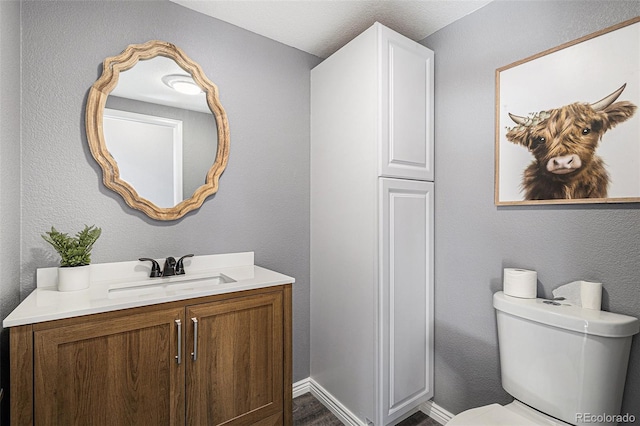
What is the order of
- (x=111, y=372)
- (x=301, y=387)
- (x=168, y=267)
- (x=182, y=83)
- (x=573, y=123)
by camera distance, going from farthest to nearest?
(x=301, y=387) < (x=182, y=83) < (x=168, y=267) < (x=573, y=123) < (x=111, y=372)

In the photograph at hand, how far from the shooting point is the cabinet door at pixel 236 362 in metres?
1.28

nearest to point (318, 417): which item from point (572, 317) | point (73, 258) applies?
point (572, 317)

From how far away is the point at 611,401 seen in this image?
3.71 feet

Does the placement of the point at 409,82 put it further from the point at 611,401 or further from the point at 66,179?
the point at 66,179

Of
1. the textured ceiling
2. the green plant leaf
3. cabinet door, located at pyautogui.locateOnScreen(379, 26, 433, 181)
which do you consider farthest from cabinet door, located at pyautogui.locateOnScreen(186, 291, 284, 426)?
the textured ceiling

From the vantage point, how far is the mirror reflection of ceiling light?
169cm

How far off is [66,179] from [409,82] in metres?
1.77

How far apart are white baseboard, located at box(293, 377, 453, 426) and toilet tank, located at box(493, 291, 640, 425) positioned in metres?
0.64

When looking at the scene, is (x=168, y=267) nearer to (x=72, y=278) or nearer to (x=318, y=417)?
(x=72, y=278)

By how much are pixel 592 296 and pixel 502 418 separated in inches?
23.5

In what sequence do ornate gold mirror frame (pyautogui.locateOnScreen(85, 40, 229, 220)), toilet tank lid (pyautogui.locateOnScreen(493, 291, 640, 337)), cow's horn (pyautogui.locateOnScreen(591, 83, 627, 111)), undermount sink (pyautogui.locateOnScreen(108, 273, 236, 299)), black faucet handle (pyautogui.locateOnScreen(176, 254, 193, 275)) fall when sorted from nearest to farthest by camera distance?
toilet tank lid (pyautogui.locateOnScreen(493, 291, 640, 337)) → cow's horn (pyautogui.locateOnScreen(591, 83, 627, 111)) → undermount sink (pyautogui.locateOnScreen(108, 273, 236, 299)) → ornate gold mirror frame (pyautogui.locateOnScreen(85, 40, 229, 220)) → black faucet handle (pyautogui.locateOnScreen(176, 254, 193, 275))

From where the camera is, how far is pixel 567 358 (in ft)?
3.90

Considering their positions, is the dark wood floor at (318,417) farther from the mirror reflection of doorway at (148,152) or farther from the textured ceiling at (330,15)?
the textured ceiling at (330,15)

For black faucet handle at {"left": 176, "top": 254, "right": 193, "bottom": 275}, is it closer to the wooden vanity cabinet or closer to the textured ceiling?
the wooden vanity cabinet
